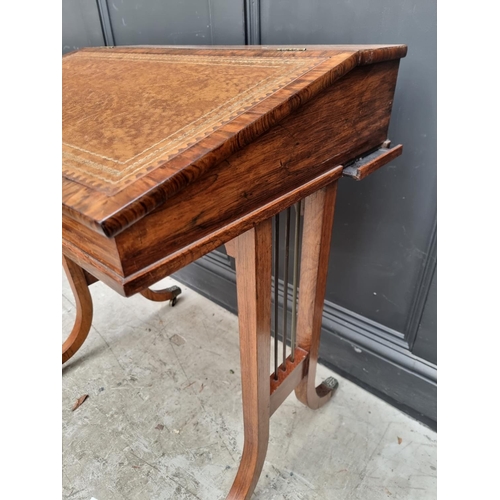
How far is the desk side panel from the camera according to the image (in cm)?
55

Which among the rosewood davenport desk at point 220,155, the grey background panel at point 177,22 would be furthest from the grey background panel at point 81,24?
the rosewood davenport desk at point 220,155

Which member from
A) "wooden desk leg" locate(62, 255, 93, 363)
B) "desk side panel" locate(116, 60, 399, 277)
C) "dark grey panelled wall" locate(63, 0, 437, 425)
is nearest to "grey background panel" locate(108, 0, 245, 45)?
"dark grey panelled wall" locate(63, 0, 437, 425)

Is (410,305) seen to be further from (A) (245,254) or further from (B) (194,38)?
(B) (194,38)

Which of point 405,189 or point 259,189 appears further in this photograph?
point 405,189

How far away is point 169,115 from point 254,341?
54 centimetres

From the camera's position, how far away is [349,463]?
137 centimetres

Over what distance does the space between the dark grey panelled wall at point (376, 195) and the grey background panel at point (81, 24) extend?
0.01 m

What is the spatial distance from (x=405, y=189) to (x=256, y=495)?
110cm

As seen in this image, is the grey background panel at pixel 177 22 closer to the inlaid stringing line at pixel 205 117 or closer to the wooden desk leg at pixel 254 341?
the inlaid stringing line at pixel 205 117

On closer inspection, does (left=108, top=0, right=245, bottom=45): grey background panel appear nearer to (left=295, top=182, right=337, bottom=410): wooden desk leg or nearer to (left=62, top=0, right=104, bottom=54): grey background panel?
(left=62, top=0, right=104, bottom=54): grey background panel

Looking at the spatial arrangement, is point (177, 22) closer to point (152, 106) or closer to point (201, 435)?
point (152, 106)

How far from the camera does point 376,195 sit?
4.35 feet

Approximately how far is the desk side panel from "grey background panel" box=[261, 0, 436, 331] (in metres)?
0.27

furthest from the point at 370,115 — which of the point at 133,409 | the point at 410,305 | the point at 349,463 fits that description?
the point at 133,409
